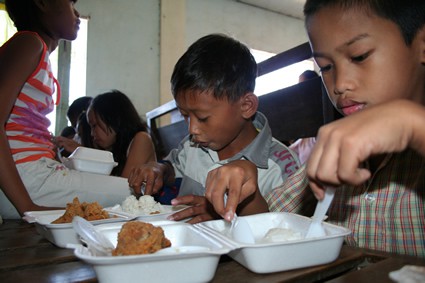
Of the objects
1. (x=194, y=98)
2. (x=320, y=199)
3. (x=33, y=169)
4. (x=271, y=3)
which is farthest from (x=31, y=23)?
Answer: (x=271, y=3)

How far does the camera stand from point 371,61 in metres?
0.79

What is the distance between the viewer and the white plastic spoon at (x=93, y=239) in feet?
1.77

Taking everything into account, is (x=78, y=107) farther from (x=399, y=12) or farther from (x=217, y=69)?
(x=399, y=12)

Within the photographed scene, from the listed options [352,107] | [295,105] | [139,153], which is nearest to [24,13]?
[139,153]

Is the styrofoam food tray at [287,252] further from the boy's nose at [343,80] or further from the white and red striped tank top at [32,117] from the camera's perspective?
the white and red striped tank top at [32,117]

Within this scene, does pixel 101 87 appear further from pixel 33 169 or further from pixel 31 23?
pixel 33 169

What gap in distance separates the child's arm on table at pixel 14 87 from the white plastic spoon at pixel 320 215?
Result: 1182 millimetres

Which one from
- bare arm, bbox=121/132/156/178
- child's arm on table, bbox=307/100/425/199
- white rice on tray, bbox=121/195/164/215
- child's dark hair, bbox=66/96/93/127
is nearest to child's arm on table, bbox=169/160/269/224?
white rice on tray, bbox=121/195/164/215

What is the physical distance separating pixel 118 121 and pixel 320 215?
2136 millimetres

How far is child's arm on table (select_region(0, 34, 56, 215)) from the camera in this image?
1.38 meters

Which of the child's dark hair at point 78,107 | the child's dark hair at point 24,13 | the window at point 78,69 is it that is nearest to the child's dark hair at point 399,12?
the child's dark hair at point 24,13

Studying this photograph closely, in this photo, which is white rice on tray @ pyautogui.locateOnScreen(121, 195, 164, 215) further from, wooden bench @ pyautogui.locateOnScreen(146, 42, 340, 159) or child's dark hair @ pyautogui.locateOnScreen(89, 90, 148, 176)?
child's dark hair @ pyautogui.locateOnScreen(89, 90, 148, 176)

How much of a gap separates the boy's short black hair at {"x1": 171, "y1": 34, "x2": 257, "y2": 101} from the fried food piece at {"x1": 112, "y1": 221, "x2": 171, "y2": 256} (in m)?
0.85

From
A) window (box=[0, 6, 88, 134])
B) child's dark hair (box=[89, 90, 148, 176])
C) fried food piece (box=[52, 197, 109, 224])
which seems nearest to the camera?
fried food piece (box=[52, 197, 109, 224])
